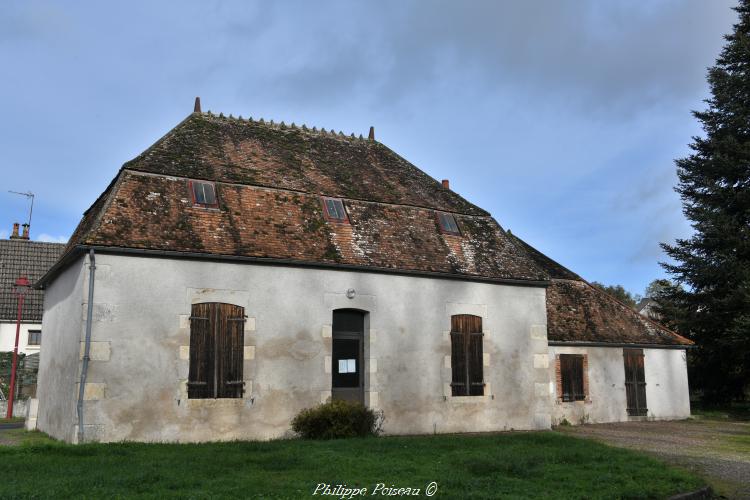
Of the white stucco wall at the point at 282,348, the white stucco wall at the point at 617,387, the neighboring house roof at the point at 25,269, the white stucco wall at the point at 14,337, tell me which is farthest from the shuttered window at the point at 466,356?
the white stucco wall at the point at 14,337

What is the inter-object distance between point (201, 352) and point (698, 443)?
1078 cm

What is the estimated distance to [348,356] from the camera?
14680 mm

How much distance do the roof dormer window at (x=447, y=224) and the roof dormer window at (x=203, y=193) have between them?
6041mm

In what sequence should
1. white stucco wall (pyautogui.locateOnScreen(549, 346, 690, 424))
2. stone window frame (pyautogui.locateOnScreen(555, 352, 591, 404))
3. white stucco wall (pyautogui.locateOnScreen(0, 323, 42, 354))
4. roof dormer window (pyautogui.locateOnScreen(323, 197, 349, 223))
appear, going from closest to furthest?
roof dormer window (pyautogui.locateOnScreen(323, 197, 349, 223)) < stone window frame (pyautogui.locateOnScreen(555, 352, 591, 404)) < white stucco wall (pyautogui.locateOnScreen(549, 346, 690, 424)) < white stucco wall (pyautogui.locateOnScreen(0, 323, 42, 354))

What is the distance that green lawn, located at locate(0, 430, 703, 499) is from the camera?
725 centimetres

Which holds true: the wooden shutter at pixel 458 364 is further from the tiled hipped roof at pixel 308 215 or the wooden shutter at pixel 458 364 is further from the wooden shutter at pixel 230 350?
the wooden shutter at pixel 230 350

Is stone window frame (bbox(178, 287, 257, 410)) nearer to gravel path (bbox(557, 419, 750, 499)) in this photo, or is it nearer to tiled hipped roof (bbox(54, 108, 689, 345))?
tiled hipped roof (bbox(54, 108, 689, 345))

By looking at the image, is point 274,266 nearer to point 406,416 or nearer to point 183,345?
point 183,345

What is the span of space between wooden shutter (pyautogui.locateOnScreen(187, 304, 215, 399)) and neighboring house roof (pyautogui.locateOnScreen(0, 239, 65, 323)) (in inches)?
663

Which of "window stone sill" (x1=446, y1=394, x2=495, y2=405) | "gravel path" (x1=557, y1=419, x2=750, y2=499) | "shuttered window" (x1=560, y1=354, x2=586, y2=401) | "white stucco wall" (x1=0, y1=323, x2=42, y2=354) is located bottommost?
"gravel path" (x1=557, y1=419, x2=750, y2=499)

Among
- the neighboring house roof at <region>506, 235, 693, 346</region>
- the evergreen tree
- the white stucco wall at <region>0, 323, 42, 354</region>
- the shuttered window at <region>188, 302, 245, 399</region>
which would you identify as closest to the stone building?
the shuttered window at <region>188, 302, 245, 399</region>

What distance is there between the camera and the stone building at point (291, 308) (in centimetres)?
1236

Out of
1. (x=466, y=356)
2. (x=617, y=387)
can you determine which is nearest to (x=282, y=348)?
(x=466, y=356)

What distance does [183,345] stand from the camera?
1267 centimetres
